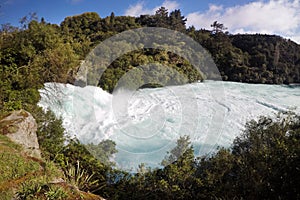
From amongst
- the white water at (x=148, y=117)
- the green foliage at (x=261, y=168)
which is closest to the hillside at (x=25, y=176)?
→ the green foliage at (x=261, y=168)

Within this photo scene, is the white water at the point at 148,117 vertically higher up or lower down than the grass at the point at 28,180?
lower down

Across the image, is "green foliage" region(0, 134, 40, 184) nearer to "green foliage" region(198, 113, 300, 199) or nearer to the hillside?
the hillside

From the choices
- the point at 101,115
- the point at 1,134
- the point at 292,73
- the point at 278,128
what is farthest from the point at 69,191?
the point at 292,73

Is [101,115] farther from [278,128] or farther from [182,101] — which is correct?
[278,128]

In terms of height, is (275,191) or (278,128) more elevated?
(278,128)

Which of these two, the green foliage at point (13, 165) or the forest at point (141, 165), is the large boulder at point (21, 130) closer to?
the forest at point (141, 165)

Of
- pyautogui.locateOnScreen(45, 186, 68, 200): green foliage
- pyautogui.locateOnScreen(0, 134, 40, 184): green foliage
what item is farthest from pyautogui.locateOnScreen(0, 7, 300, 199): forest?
pyautogui.locateOnScreen(0, 134, 40, 184): green foliage

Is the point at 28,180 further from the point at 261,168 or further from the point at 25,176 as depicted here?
the point at 261,168
